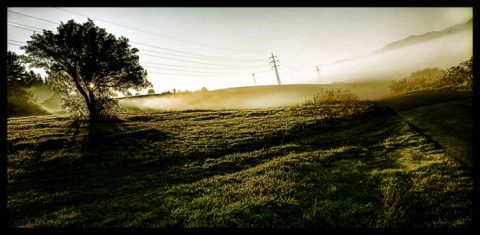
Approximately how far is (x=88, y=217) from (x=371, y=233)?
802cm

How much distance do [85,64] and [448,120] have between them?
107ft

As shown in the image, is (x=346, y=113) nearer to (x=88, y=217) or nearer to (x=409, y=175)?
(x=409, y=175)

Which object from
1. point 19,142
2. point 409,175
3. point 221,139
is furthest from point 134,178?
point 19,142

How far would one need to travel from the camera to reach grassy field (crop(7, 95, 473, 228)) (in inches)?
273

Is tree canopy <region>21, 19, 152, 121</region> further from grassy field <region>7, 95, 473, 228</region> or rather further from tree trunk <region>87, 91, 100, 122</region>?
grassy field <region>7, 95, 473, 228</region>

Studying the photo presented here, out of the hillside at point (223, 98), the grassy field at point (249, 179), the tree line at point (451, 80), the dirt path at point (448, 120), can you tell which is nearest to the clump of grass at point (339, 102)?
the grassy field at point (249, 179)

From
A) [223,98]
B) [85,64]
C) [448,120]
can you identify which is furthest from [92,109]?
[223,98]

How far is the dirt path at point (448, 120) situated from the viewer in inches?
394

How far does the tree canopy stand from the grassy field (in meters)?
10.1

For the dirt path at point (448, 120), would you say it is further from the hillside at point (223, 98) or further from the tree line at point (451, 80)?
the hillside at point (223, 98)

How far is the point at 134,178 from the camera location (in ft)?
38.5

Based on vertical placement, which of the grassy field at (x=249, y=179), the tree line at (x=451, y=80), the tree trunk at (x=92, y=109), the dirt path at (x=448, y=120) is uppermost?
the tree line at (x=451, y=80)

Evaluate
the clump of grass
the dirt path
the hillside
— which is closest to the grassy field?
the dirt path

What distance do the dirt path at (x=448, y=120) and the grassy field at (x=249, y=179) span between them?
1.51 feet
